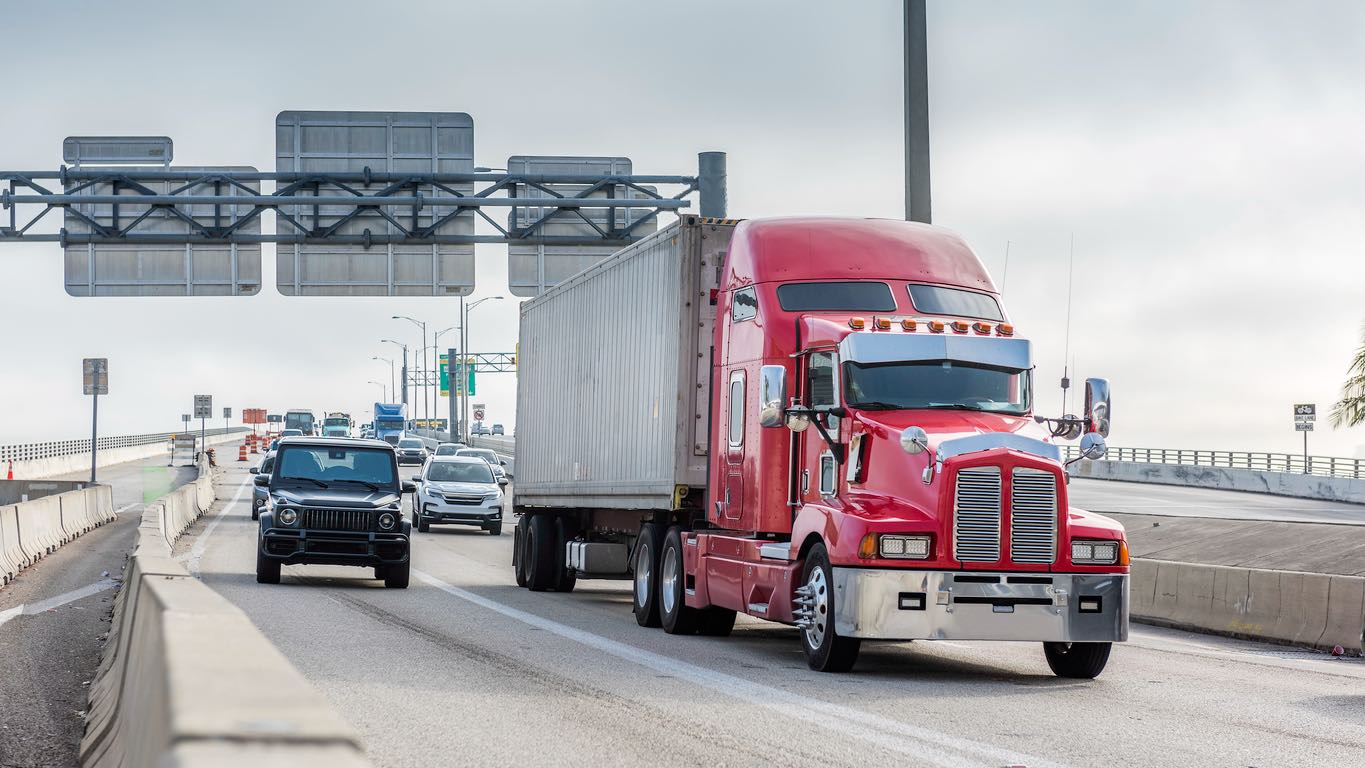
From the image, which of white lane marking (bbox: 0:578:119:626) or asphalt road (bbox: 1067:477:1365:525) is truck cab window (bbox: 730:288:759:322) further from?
asphalt road (bbox: 1067:477:1365:525)

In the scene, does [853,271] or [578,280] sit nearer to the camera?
[853,271]

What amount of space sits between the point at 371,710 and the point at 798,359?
5531 millimetres

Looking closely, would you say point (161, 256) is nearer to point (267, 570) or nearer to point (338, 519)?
point (267, 570)

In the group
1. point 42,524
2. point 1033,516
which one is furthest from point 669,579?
point 42,524

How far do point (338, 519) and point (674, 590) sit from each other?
686 cm

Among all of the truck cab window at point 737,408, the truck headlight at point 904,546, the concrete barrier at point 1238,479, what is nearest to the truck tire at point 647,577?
the truck cab window at point 737,408

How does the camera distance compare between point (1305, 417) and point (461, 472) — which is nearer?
point (461, 472)

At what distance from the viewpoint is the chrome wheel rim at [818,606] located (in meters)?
12.9

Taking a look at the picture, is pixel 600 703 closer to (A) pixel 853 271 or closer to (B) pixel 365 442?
(A) pixel 853 271

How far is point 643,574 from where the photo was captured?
17.7 m

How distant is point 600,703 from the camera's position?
10820mm

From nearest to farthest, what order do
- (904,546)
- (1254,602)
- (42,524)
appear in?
(904,546)
(1254,602)
(42,524)

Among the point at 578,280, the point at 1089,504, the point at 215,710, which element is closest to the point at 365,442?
the point at 578,280

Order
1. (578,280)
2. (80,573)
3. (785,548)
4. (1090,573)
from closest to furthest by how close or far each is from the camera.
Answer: (1090,573), (785,548), (578,280), (80,573)
